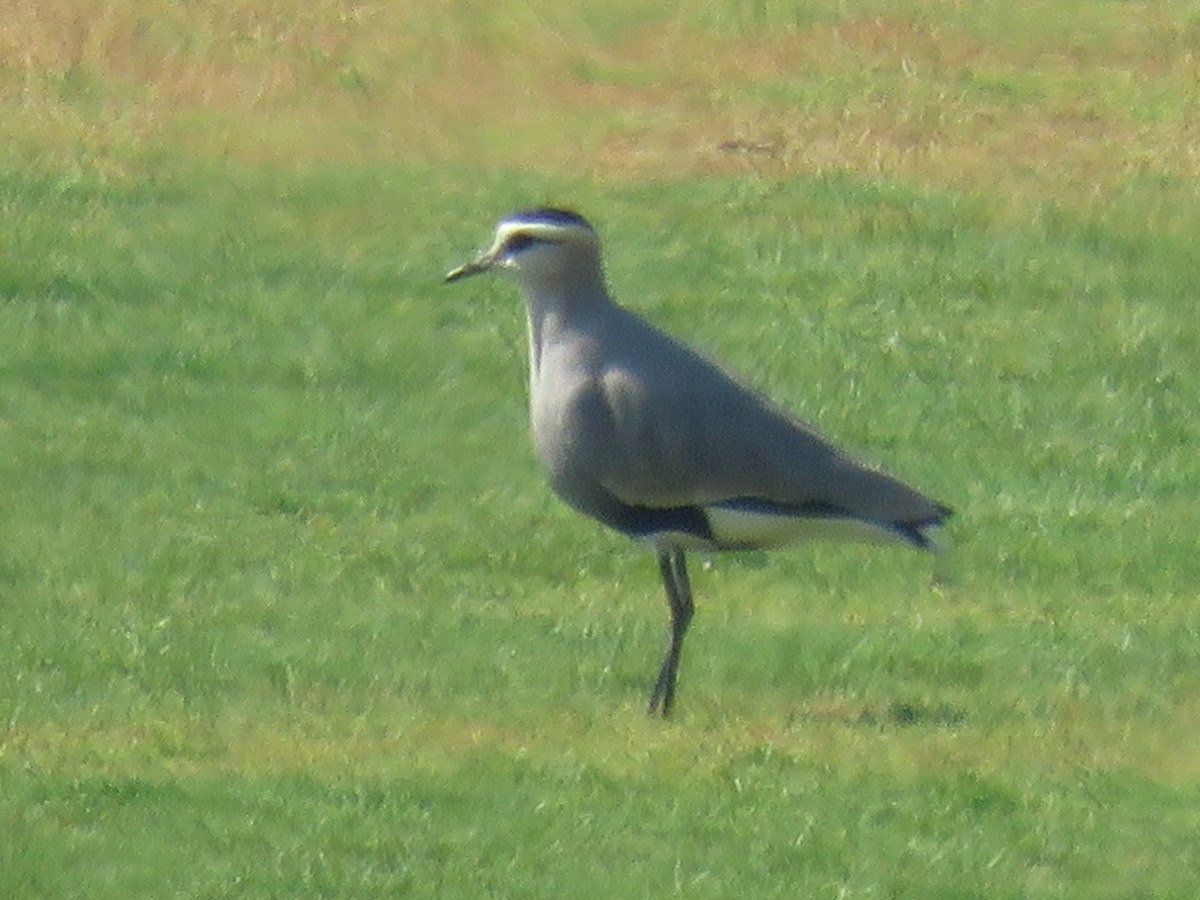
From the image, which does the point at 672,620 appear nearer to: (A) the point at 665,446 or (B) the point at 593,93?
(A) the point at 665,446

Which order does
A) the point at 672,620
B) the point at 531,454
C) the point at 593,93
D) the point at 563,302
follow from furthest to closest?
the point at 593,93
the point at 531,454
the point at 563,302
the point at 672,620

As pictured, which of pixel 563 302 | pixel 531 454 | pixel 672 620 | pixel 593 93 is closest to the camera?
pixel 672 620

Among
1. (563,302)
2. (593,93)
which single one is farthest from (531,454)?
(593,93)

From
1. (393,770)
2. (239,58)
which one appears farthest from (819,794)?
(239,58)

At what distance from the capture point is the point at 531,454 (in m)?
14.2

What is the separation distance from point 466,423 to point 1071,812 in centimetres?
624

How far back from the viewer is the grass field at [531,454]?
345 inches

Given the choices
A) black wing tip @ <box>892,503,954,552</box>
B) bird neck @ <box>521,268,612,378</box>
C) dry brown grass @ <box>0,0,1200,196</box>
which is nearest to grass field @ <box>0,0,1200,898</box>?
dry brown grass @ <box>0,0,1200,196</box>

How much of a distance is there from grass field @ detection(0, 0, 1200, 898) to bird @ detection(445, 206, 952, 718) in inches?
20.7

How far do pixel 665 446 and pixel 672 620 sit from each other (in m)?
0.63

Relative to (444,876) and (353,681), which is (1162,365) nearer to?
(353,681)

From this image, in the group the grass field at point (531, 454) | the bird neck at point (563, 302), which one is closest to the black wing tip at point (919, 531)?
the grass field at point (531, 454)

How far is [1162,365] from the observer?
51.1 feet

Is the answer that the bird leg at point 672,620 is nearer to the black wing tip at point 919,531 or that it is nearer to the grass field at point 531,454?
the grass field at point 531,454
